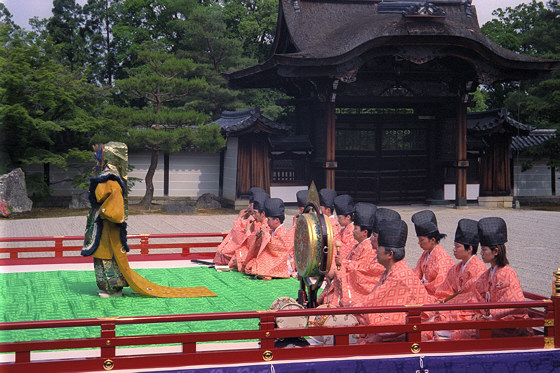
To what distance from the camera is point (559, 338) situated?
5.79 metres

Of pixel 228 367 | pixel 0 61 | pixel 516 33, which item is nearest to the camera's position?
pixel 228 367

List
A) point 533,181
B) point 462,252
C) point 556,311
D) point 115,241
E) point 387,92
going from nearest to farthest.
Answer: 1. point 556,311
2. point 462,252
3. point 115,241
4. point 387,92
5. point 533,181

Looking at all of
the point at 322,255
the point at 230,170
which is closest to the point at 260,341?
the point at 322,255

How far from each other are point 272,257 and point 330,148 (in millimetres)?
9322

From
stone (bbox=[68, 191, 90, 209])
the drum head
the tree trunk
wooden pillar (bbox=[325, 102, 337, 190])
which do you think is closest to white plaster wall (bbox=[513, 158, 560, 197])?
wooden pillar (bbox=[325, 102, 337, 190])

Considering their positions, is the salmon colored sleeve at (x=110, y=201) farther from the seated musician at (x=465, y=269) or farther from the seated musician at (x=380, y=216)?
the seated musician at (x=465, y=269)

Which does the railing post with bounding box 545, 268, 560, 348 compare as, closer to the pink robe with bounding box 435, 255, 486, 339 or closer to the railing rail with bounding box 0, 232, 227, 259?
the pink robe with bounding box 435, 255, 486, 339

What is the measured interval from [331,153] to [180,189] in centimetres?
648

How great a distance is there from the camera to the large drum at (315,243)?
5.90 m

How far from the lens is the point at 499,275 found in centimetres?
587

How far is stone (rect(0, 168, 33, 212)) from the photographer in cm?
1878

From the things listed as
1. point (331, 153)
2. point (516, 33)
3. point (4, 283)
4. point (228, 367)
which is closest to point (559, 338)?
point (228, 367)

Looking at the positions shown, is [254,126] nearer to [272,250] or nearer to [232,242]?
[232,242]

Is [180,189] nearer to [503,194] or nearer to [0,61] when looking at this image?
[0,61]
